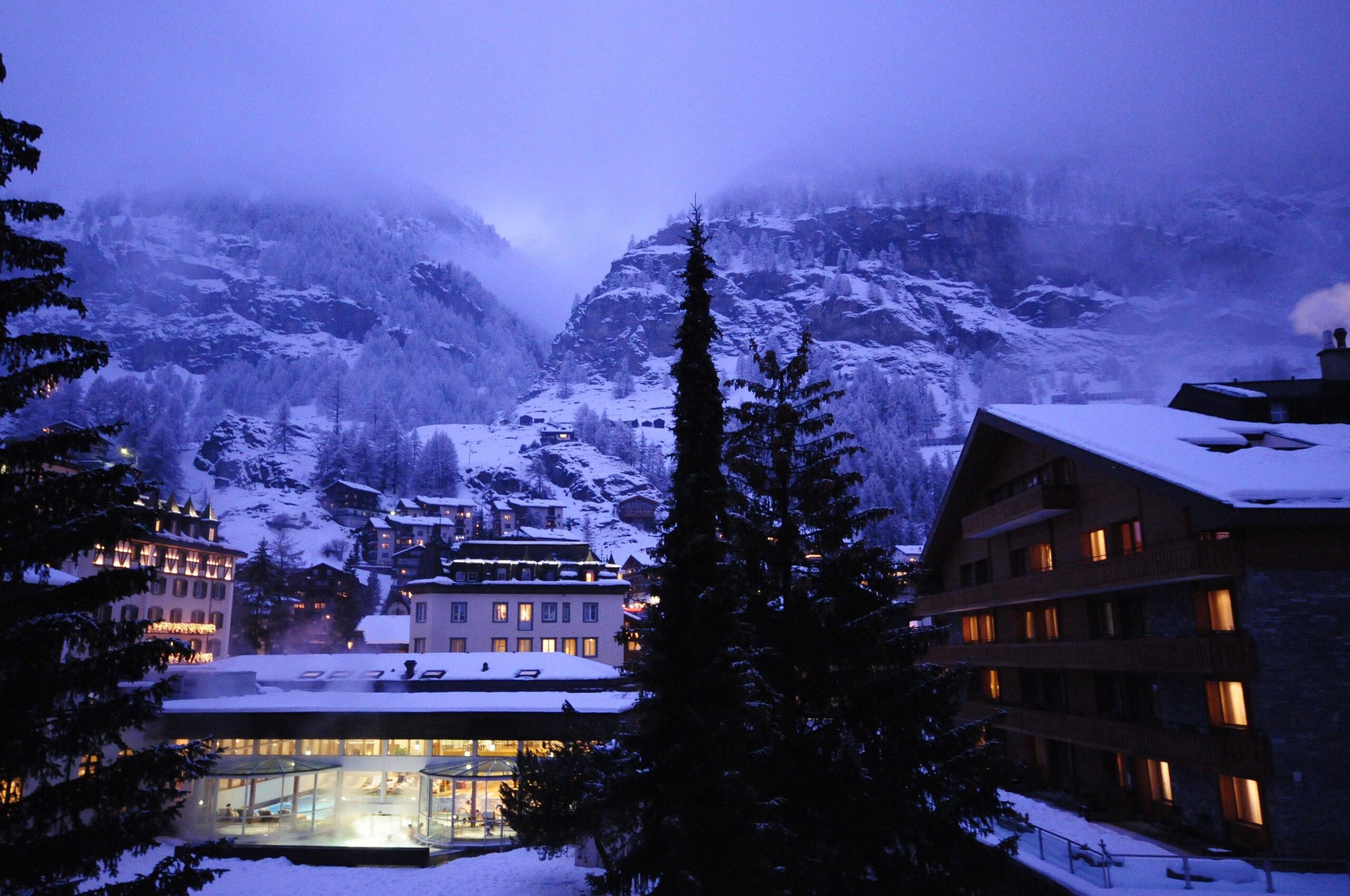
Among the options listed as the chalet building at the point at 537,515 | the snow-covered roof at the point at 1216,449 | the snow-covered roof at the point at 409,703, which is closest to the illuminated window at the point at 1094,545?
the snow-covered roof at the point at 1216,449

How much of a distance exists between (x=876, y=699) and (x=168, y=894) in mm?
12700

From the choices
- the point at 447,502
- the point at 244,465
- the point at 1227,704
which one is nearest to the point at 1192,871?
the point at 1227,704

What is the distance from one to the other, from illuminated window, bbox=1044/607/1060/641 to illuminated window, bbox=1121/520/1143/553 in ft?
20.9

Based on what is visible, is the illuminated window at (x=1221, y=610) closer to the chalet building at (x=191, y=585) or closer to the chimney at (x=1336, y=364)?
the chimney at (x=1336, y=364)

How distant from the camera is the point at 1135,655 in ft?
89.4

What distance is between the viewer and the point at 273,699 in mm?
38906

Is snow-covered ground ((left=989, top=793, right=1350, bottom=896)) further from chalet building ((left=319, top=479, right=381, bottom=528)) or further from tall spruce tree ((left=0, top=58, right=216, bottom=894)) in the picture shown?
chalet building ((left=319, top=479, right=381, bottom=528))

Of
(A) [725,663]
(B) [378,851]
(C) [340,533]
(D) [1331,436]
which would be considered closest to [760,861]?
(A) [725,663]

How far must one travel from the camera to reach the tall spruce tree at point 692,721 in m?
13.1

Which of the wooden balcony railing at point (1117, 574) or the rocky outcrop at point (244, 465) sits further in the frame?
the rocky outcrop at point (244, 465)

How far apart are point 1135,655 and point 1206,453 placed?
6840 mm

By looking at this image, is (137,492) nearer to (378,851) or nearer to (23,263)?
(23,263)

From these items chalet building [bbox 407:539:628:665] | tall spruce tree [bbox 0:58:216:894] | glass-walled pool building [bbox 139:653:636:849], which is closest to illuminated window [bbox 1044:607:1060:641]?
glass-walled pool building [bbox 139:653:636:849]

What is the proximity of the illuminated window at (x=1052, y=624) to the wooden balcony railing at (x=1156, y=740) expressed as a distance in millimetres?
3314
